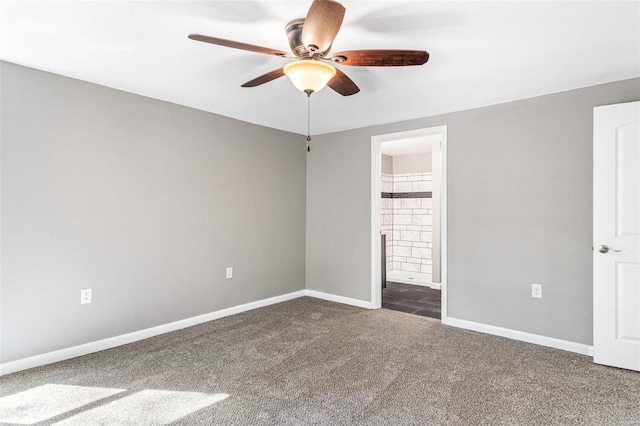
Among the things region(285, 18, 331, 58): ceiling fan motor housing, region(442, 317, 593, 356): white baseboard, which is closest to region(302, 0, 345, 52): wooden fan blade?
region(285, 18, 331, 58): ceiling fan motor housing

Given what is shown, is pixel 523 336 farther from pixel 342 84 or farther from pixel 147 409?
pixel 147 409

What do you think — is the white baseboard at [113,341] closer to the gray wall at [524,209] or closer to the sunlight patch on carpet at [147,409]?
the sunlight patch on carpet at [147,409]

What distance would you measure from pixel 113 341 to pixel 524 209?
12.6ft

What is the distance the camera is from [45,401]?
7.34ft

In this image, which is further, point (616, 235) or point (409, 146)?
point (409, 146)

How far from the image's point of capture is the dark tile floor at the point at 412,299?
14.5 ft

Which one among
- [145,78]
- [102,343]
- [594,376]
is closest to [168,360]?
[102,343]

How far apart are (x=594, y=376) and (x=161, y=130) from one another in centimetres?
410

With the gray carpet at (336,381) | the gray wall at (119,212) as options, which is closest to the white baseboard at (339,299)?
the gray wall at (119,212)

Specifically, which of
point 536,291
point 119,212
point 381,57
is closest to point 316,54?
point 381,57

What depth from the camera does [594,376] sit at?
2.63 metres

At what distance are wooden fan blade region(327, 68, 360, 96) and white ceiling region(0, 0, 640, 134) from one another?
0.68 feet

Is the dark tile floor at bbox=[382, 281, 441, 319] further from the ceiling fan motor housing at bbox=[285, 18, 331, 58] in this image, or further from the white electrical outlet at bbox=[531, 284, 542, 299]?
the ceiling fan motor housing at bbox=[285, 18, 331, 58]

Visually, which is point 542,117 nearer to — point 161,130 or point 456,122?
point 456,122
